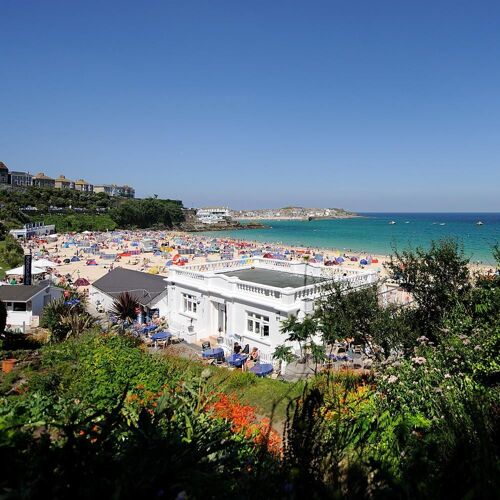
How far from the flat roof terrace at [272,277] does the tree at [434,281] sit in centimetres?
624

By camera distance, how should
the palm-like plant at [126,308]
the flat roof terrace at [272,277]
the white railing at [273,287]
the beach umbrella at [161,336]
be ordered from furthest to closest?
the palm-like plant at [126,308]
the beach umbrella at [161,336]
the flat roof terrace at [272,277]
the white railing at [273,287]

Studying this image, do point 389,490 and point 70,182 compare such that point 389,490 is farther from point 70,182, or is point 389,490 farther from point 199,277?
point 70,182

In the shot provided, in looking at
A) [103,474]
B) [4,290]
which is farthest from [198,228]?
[103,474]

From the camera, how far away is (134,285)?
22125 millimetres

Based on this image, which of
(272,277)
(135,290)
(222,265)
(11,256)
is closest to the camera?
(272,277)

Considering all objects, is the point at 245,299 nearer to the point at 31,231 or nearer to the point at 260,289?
the point at 260,289

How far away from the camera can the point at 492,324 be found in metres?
7.52

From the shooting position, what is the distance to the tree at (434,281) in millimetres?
10125

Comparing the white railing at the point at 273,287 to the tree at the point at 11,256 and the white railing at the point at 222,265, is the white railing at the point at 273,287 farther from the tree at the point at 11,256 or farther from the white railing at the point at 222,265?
the tree at the point at 11,256

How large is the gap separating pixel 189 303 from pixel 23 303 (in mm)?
8724

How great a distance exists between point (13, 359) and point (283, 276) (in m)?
12.0

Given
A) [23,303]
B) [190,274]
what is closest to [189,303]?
[190,274]

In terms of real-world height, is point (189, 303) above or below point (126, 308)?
above

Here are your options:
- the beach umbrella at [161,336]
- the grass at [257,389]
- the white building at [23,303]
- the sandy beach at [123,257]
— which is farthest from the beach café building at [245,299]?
the sandy beach at [123,257]
